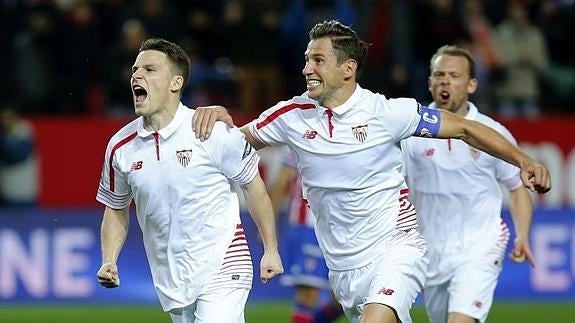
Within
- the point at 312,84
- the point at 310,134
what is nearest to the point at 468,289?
the point at 310,134

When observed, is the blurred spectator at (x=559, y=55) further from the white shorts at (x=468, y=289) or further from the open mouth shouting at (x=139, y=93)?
the open mouth shouting at (x=139, y=93)

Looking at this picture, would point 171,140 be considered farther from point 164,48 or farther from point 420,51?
point 420,51

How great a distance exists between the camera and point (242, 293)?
7.75 meters

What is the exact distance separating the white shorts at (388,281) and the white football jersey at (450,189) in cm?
105

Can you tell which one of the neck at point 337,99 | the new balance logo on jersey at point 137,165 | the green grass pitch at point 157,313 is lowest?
the green grass pitch at point 157,313

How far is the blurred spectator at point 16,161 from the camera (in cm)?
1655

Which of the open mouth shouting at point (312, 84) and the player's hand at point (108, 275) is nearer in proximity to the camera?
the player's hand at point (108, 275)

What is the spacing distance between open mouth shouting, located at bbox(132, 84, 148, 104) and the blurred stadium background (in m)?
7.20

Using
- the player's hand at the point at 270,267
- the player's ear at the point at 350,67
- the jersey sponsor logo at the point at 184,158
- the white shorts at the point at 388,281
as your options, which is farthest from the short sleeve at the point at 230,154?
the white shorts at the point at 388,281

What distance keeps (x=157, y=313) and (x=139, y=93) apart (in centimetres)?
708

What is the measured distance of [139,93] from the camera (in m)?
7.80

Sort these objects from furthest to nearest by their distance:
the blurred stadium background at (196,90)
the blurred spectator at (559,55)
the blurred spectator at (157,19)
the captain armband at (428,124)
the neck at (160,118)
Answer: the blurred spectator at (559,55) < the blurred spectator at (157,19) < the blurred stadium background at (196,90) < the captain armband at (428,124) < the neck at (160,118)

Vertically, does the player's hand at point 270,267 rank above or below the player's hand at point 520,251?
above

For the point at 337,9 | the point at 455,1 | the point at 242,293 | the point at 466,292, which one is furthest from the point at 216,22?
the point at 242,293
